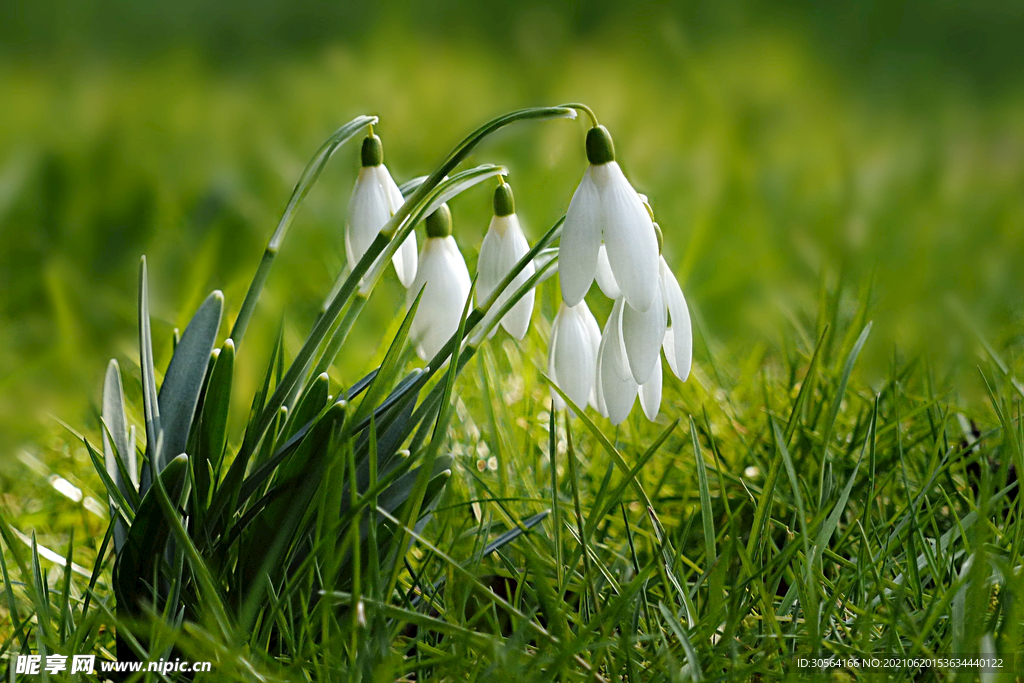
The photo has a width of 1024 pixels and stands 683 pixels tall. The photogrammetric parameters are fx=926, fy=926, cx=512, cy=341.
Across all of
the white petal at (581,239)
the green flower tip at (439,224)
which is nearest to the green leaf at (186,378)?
the green flower tip at (439,224)

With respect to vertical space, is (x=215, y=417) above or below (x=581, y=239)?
below

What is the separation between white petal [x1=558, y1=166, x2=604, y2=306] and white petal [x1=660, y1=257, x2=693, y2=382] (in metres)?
0.10

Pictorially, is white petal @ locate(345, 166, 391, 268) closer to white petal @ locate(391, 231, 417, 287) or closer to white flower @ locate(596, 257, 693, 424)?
white petal @ locate(391, 231, 417, 287)

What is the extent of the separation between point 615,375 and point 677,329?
65 mm

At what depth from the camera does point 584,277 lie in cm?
69

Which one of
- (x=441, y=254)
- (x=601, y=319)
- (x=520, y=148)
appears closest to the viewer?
(x=441, y=254)

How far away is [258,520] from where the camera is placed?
31.0 inches

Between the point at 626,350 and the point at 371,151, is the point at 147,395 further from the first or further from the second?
the point at 626,350

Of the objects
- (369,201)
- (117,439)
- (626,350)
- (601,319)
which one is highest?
(369,201)

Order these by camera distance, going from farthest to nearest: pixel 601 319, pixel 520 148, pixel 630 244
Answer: pixel 520 148, pixel 601 319, pixel 630 244

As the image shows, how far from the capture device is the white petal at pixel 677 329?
30.3 inches

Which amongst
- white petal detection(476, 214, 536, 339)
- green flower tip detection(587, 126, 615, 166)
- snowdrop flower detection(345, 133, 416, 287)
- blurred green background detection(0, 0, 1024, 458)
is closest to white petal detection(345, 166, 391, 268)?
snowdrop flower detection(345, 133, 416, 287)

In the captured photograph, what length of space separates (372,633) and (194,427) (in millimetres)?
242

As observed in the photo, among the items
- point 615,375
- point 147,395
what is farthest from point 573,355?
point 147,395
